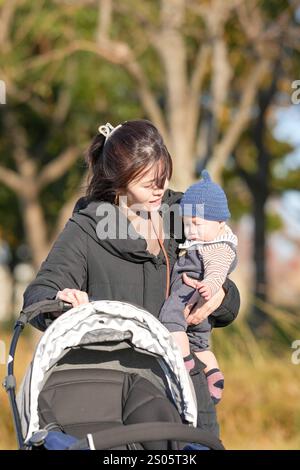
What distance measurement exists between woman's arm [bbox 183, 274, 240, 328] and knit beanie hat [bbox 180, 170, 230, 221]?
0.29 metres

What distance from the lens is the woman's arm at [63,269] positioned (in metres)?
4.08

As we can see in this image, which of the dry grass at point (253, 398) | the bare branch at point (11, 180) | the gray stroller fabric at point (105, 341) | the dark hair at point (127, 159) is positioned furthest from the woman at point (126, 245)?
the bare branch at point (11, 180)

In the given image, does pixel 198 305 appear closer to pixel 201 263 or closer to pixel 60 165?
pixel 201 263

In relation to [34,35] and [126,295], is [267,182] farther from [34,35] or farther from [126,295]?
[126,295]

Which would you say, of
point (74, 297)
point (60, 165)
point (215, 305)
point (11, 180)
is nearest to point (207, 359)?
point (215, 305)

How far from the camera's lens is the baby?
418 cm

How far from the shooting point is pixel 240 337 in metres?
10.5

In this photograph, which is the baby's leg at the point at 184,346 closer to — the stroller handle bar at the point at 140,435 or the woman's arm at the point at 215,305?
the woman's arm at the point at 215,305

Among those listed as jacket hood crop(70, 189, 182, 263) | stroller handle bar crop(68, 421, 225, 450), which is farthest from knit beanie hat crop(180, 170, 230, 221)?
stroller handle bar crop(68, 421, 225, 450)

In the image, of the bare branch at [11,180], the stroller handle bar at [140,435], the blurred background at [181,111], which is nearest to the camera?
the stroller handle bar at [140,435]

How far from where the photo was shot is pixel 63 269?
4.12 meters

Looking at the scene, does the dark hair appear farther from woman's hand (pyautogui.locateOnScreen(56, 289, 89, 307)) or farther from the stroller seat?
the stroller seat

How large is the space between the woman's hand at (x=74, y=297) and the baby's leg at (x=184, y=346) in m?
0.49

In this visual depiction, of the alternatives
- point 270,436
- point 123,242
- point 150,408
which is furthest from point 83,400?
point 270,436
